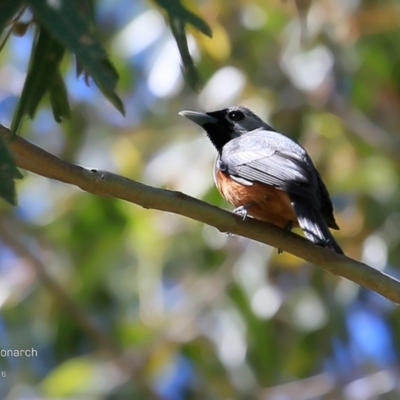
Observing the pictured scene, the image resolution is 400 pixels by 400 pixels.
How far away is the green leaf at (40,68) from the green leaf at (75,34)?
1.32 feet

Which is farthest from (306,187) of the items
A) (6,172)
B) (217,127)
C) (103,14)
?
(103,14)

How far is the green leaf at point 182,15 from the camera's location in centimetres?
258

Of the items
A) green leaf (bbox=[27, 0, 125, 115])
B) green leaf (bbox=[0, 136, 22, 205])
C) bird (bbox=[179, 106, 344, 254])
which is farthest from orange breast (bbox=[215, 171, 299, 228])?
green leaf (bbox=[0, 136, 22, 205])

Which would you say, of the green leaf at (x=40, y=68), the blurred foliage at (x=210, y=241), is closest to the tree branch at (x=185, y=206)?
the green leaf at (x=40, y=68)

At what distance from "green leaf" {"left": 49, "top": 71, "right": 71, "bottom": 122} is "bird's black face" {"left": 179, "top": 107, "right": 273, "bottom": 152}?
5.38 feet

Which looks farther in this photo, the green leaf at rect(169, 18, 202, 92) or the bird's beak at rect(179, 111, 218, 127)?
the bird's beak at rect(179, 111, 218, 127)

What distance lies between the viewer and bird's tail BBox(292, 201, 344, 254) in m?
3.25

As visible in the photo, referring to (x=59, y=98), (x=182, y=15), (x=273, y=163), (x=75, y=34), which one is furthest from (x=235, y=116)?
(x=75, y=34)

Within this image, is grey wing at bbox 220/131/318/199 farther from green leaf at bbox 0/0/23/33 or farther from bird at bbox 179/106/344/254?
green leaf at bbox 0/0/23/33

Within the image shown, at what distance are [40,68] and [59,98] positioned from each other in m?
0.18

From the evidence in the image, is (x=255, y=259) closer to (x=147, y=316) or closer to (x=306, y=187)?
(x=147, y=316)

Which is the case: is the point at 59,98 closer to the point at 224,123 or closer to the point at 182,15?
the point at 182,15

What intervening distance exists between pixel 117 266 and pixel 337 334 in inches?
71.4

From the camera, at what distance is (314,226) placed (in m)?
3.47
